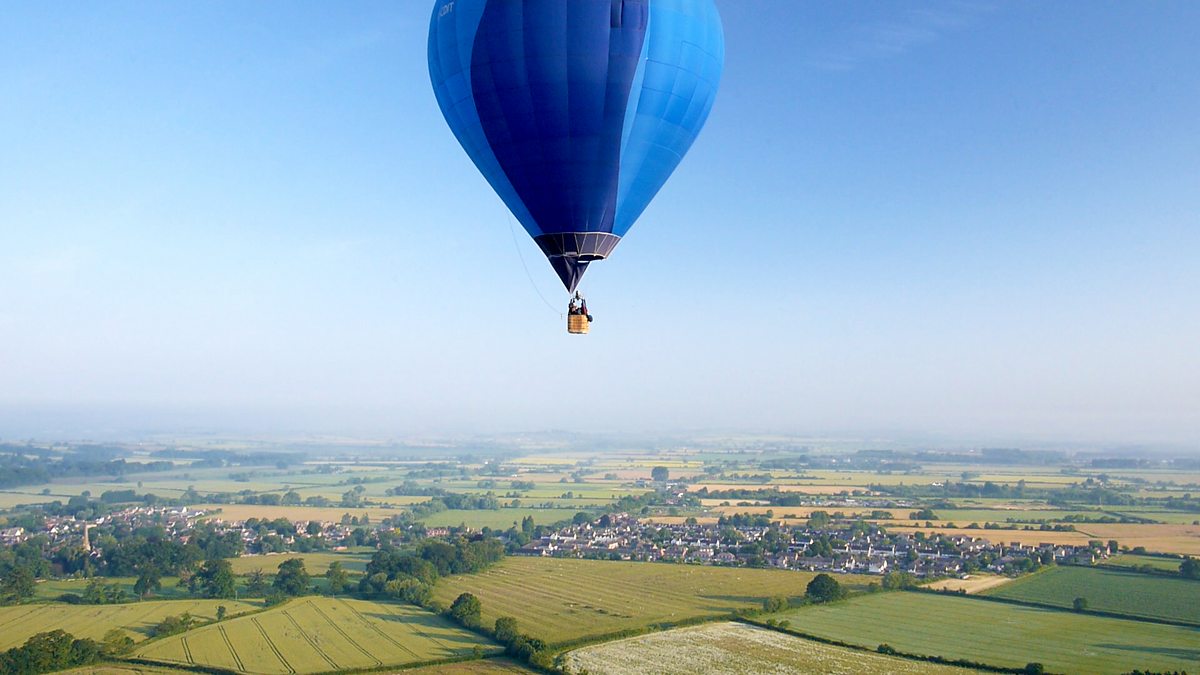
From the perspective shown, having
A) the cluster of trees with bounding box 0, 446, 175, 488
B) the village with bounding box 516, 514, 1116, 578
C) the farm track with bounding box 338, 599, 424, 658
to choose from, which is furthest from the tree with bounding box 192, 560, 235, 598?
the cluster of trees with bounding box 0, 446, 175, 488

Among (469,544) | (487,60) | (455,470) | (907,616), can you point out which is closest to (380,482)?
(455,470)

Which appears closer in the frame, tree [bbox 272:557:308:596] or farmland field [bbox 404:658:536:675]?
farmland field [bbox 404:658:536:675]

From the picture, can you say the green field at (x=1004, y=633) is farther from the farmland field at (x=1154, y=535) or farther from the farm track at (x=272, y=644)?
the farmland field at (x=1154, y=535)

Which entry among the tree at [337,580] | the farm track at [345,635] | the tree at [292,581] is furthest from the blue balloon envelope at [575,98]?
the tree at [292,581]

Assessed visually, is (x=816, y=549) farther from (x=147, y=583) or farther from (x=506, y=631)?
(x=147, y=583)

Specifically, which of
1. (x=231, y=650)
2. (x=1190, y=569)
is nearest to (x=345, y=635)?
(x=231, y=650)

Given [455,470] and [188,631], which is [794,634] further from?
[455,470]

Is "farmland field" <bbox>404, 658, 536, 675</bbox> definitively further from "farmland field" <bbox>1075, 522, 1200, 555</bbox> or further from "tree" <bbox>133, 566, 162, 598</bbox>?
"farmland field" <bbox>1075, 522, 1200, 555</bbox>
